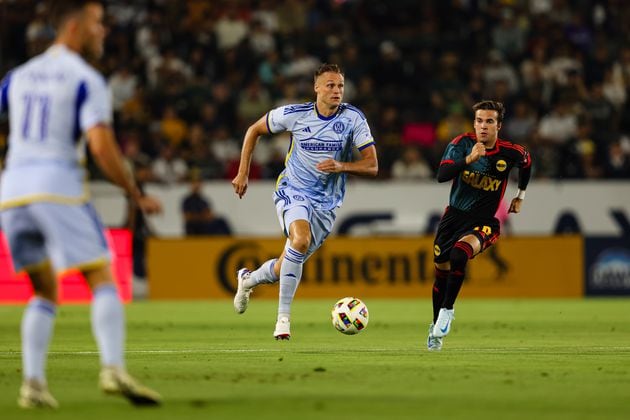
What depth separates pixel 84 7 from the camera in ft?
23.2

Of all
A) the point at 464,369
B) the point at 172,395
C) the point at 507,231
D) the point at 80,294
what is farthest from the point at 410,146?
the point at 172,395

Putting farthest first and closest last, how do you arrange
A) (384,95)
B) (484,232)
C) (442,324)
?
(384,95), (484,232), (442,324)

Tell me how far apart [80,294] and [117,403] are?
582 inches

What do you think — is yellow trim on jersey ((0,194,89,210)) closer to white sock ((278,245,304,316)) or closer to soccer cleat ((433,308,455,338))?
soccer cleat ((433,308,455,338))

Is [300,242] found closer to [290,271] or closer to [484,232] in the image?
[290,271]

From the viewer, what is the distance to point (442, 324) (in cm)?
1116

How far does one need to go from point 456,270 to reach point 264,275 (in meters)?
2.35

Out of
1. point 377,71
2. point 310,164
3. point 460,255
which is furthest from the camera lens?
point 377,71

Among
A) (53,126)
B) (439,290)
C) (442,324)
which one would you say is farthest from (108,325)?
(439,290)

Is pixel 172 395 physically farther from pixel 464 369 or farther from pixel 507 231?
pixel 507 231

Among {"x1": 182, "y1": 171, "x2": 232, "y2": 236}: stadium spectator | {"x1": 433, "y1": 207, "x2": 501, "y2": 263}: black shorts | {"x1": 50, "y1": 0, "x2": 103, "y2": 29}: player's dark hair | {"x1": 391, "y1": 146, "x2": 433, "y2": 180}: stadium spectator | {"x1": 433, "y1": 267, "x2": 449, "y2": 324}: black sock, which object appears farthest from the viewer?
{"x1": 391, "y1": 146, "x2": 433, "y2": 180}: stadium spectator

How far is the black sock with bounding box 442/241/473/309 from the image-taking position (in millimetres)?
11453

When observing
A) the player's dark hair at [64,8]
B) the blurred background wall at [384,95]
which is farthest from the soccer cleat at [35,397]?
the blurred background wall at [384,95]

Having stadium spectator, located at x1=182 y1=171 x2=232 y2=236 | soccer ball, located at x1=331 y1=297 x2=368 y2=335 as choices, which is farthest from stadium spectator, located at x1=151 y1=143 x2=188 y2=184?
soccer ball, located at x1=331 y1=297 x2=368 y2=335
